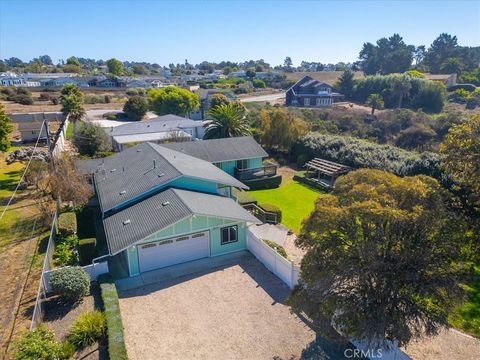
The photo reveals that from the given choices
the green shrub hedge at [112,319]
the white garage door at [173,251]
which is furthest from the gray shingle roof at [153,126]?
the green shrub hedge at [112,319]

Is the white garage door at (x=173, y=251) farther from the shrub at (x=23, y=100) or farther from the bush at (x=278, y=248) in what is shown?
the shrub at (x=23, y=100)

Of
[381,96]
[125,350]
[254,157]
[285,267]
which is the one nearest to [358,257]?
[285,267]

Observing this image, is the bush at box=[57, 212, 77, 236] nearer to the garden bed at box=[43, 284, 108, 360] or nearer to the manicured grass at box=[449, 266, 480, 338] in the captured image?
the garden bed at box=[43, 284, 108, 360]

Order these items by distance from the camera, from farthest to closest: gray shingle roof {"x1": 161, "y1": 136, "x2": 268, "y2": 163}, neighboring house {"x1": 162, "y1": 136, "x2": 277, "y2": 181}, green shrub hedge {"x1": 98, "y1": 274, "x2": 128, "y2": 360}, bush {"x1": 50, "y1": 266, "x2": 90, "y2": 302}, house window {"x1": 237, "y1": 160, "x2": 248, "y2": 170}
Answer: house window {"x1": 237, "y1": 160, "x2": 248, "y2": 170} → neighboring house {"x1": 162, "y1": 136, "x2": 277, "y2": 181} → gray shingle roof {"x1": 161, "y1": 136, "x2": 268, "y2": 163} → bush {"x1": 50, "y1": 266, "x2": 90, "y2": 302} → green shrub hedge {"x1": 98, "y1": 274, "x2": 128, "y2": 360}

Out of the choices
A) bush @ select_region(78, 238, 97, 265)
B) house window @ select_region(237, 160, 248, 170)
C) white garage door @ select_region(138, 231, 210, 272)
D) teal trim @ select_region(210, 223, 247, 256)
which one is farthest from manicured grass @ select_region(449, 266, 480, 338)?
house window @ select_region(237, 160, 248, 170)

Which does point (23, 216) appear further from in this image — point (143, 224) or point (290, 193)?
point (290, 193)

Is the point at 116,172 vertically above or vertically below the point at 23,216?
above
